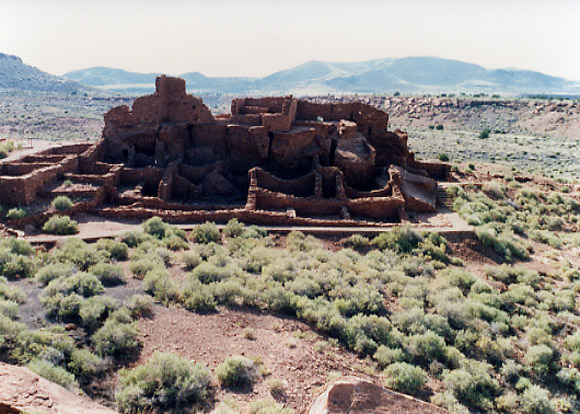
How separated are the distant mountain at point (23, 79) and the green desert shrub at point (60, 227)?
371 feet

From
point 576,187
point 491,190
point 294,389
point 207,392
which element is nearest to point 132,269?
point 207,392

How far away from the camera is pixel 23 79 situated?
386 feet

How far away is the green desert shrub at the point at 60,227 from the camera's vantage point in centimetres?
1403

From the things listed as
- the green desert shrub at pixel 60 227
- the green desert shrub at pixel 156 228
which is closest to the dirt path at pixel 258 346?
the green desert shrub at pixel 156 228

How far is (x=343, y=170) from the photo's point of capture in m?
20.3

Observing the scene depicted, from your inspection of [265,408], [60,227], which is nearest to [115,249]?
[60,227]

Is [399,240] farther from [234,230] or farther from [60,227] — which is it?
[60,227]

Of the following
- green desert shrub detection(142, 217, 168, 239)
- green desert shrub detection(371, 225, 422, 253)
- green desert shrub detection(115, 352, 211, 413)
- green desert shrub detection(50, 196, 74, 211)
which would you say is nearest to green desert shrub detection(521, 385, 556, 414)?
green desert shrub detection(115, 352, 211, 413)

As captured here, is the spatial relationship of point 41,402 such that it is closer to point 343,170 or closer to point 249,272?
point 249,272

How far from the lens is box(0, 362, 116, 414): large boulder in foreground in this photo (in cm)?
471

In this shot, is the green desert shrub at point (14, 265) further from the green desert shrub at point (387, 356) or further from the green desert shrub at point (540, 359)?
the green desert shrub at point (540, 359)

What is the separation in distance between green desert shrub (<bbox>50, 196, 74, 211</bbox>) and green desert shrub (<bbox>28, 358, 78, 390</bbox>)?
10.2 metres

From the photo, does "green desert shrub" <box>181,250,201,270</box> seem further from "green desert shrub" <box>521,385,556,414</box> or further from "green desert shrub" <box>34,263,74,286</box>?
"green desert shrub" <box>521,385,556,414</box>

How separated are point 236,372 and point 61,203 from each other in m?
11.5
